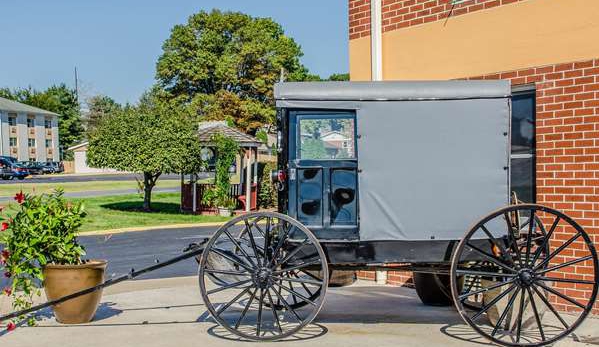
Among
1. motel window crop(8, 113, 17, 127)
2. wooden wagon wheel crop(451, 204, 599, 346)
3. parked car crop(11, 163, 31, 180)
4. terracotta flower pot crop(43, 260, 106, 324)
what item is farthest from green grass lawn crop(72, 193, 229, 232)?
motel window crop(8, 113, 17, 127)

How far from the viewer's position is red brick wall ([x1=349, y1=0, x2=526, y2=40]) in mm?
9736

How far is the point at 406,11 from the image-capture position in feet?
34.8

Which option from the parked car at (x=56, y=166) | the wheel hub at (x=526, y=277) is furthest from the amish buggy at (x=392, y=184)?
the parked car at (x=56, y=166)

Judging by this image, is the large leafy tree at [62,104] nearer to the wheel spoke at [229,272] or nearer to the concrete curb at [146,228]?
the concrete curb at [146,228]

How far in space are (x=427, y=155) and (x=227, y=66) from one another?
61254mm

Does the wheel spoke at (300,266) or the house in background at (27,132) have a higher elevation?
the house in background at (27,132)

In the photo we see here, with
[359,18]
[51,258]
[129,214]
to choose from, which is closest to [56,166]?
[129,214]

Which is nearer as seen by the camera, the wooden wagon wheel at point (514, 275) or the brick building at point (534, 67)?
the wooden wagon wheel at point (514, 275)

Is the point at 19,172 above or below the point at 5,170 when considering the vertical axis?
below

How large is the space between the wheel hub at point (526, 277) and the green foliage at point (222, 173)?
68.4ft

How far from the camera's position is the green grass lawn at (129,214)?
24.0 metres

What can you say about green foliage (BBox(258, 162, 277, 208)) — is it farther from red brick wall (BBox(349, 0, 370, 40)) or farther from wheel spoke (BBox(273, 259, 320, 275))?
wheel spoke (BBox(273, 259, 320, 275))

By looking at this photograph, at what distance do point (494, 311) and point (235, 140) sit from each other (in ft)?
70.6

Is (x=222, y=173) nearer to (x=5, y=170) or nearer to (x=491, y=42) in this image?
(x=491, y=42)
